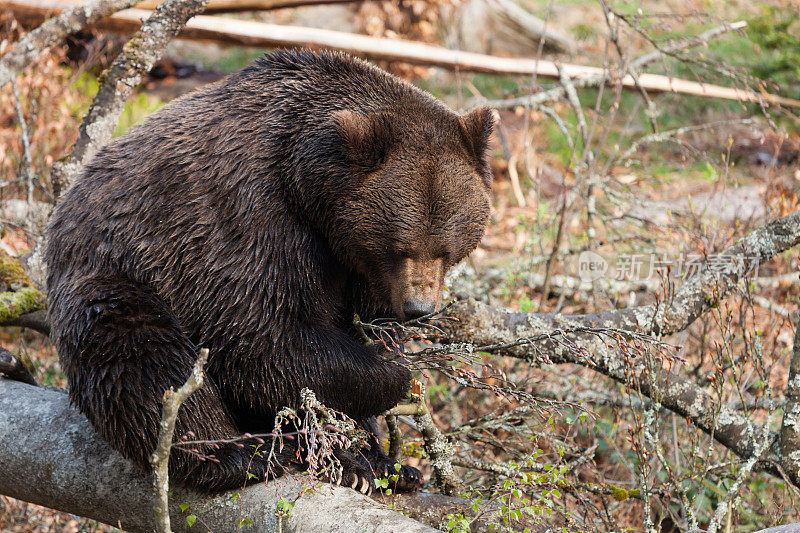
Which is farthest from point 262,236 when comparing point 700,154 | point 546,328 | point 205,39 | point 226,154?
point 205,39

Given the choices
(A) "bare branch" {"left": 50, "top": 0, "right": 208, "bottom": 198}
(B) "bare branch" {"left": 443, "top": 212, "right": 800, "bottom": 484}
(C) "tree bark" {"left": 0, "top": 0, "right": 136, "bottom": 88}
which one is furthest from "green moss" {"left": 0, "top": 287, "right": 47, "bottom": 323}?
(B) "bare branch" {"left": 443, "top": 212, "right": 800, "bottom": 484}

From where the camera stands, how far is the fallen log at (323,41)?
30.0 feet

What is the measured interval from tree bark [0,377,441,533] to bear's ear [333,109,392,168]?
4.63ft

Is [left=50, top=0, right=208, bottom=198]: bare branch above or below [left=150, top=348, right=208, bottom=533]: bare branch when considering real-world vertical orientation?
above

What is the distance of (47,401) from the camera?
12.8ft

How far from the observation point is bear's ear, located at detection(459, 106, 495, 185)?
3.72 m

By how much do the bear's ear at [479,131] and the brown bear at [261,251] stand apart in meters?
0.01

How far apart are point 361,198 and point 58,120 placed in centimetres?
763

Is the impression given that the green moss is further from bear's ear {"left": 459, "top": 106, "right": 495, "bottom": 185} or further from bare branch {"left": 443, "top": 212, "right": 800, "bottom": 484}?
bear's ear {"left": 459, "top": 106, "right": 495, "bottom": 185}

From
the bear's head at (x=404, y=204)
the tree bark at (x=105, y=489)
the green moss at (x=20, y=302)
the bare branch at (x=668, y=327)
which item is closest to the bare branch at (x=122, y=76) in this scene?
the green moss at (x=20, y=302)

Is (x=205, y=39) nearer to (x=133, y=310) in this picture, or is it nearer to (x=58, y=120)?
(x=58, y=120)

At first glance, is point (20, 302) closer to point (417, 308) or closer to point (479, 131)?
point (417, 308)

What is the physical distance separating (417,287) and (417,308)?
0.10m

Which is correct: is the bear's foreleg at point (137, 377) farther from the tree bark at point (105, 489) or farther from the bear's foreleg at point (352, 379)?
the bear's foreleg at point (352, 379)
